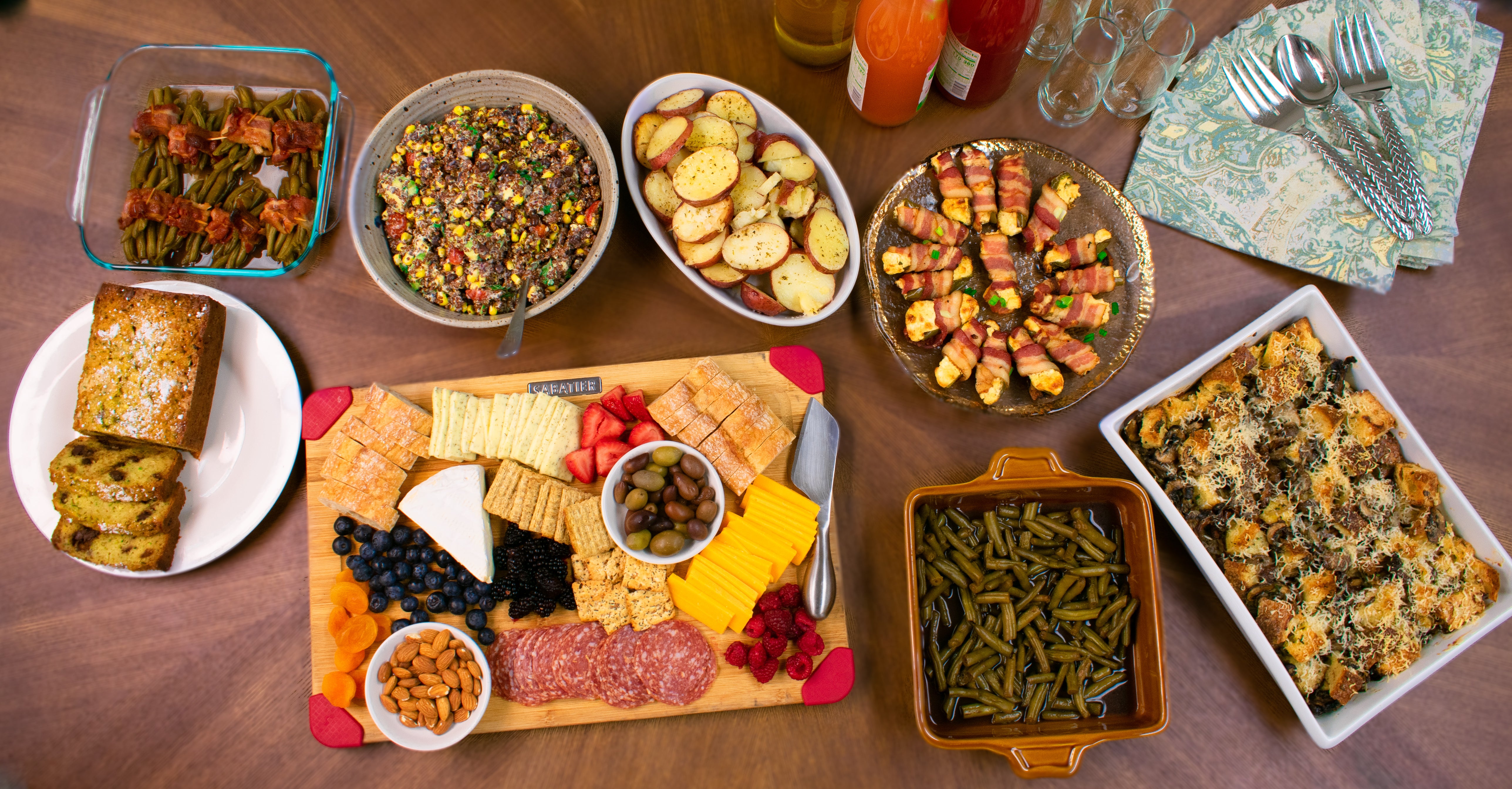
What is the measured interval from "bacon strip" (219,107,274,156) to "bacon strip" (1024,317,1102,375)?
6.30 feet

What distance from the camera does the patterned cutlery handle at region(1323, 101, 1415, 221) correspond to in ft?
5.68

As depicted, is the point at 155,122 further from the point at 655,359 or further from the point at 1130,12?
the point at 1130,12

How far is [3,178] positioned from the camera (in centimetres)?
185

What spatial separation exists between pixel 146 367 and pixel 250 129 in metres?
0.62

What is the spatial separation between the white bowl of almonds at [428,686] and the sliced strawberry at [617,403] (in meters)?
0.60

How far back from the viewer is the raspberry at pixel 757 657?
1625 mm

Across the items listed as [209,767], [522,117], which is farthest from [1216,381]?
[209,767]

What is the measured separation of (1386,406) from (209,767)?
287 centimetres

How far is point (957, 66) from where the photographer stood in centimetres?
167

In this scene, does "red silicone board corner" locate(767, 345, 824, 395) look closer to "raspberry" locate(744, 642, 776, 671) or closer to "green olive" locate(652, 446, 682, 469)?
"green olive" locate(652, 446, 682, 469)

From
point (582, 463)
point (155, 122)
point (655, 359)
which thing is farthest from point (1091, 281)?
point (155, 122)

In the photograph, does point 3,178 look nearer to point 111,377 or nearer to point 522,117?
point 111,377

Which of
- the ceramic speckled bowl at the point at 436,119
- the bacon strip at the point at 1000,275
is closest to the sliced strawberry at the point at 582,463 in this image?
the ceramic speckled bowl at the point at 436,119

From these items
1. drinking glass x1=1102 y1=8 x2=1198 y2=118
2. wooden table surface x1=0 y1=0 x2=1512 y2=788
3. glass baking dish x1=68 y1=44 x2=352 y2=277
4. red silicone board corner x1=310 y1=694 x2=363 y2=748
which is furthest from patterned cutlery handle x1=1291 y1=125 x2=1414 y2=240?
red silicone board corner x1=310 y1=694 x2=363 y2=748
